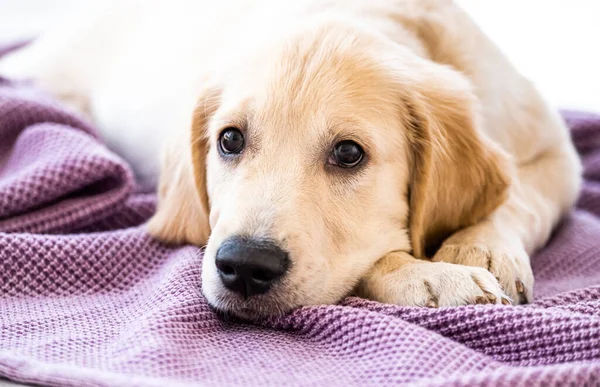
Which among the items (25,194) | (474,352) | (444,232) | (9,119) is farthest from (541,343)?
(9,119)

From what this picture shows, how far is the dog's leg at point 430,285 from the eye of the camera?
1643 mm

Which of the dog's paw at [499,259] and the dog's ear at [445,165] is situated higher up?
the dog's ear at [445,165]

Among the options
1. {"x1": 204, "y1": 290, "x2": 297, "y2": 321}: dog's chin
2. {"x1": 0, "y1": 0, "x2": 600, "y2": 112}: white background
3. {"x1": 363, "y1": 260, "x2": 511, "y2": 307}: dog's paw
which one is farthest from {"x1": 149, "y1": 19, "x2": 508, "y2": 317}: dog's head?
{"x1": 0, "y1": 0, "x2": 600, "y2": 112}: white background

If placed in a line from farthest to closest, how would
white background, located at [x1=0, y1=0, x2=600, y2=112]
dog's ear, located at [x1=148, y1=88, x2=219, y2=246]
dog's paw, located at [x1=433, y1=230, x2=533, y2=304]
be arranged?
white background, located at [x1=0, y1=0, x2=600, y2=112] < dog's ear, located at [x1=148, y1=88, x2=219, y2=246] < dog's paw, located at [x1=433, y1=230, x2=533, y2=304]

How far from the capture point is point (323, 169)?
6.04 ft

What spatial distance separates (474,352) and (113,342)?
737 mm

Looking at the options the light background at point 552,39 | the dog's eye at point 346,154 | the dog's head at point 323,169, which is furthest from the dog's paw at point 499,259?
the light background at point 552,39

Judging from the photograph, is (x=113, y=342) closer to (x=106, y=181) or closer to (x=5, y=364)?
(x=5, y=364)

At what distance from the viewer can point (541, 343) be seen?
144 cm

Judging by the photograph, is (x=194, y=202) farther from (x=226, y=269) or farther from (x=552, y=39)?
(x=552, y=39)

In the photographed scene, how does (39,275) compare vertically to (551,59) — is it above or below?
below

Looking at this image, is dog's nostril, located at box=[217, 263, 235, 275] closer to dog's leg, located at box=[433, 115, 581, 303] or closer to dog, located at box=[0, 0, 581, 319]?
dog, located at box=[0, 0, 581, 319]

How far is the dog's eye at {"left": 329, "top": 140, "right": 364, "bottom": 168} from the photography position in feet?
6.04

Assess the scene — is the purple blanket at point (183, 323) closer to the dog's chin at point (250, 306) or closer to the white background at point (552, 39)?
the dog's chin at point (250, 306)
